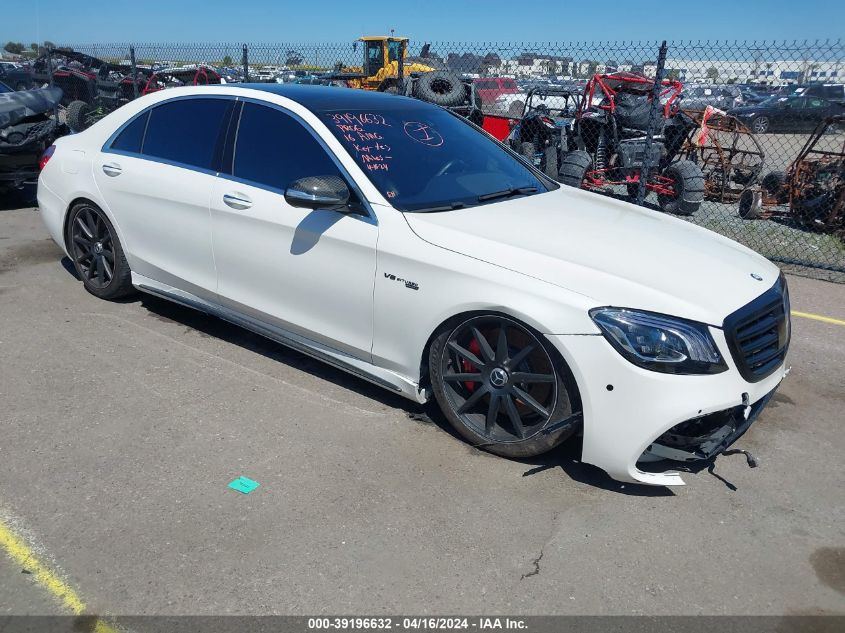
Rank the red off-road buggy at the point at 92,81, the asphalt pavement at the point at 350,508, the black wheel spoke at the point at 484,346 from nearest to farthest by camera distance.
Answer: the asphalt pavement at the point at 350,508 < the black wheel spoke at the point at 484,346 < the red off-road buggy at the point at 92,81

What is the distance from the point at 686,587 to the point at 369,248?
6.83 ft

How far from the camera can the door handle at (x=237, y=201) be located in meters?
4.14

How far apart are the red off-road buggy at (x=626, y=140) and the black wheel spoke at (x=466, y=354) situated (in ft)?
22.4

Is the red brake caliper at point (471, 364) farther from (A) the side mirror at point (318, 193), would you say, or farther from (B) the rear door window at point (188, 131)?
(B) the rear door window at point (188, 131)

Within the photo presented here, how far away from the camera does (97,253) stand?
5.31 m

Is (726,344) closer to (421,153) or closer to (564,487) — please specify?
(564,487)

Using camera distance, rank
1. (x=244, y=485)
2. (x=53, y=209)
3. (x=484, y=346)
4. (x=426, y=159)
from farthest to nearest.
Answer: (x=53, y=209) < (x=426, y=159) < (x=484, y=346) < (x=244, y=485)

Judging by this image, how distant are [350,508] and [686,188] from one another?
792 centimetres

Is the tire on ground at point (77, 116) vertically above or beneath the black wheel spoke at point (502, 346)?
beneath

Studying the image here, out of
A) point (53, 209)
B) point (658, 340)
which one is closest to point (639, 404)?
point (658, 340)

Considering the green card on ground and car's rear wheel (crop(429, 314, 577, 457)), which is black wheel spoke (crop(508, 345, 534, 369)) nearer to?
car's rear wheel (crop(429, 314, 577, 457))

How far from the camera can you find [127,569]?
2715 millimetres

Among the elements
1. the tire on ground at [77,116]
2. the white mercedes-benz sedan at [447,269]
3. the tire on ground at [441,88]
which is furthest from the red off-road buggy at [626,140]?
the tire on ground at [77,116]

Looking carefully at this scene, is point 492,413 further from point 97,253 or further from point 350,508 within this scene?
point 97,253
